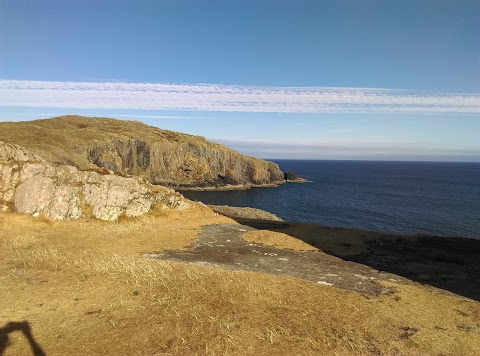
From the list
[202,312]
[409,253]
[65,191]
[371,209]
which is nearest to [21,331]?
[202,312]

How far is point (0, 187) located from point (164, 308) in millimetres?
26559

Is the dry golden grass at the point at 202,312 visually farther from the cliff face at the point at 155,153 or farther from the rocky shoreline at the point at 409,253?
the cliff face at the point at 155,153

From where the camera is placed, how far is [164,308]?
50.3 ft

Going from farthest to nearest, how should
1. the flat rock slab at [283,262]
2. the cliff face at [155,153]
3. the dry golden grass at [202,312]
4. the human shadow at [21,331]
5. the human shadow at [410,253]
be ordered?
1. the cliff face at [155,153]
2. the human shadow at [410,253]
3. the flat rock slab at [283,262]
4. the dry golden grass at [202,312]
5. the human shadow at [21,331]

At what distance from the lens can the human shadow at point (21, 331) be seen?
39.3 ft

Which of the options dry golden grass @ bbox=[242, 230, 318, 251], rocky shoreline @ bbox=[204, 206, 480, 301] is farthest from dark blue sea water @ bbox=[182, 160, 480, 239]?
dry golden grass @ bbox=[242, 230, 318, 251]

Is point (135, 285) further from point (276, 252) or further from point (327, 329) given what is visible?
point (276, 252)

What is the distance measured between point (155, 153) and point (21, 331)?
115454 mm

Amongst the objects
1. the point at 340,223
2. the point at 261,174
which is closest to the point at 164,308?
the point at 340,223

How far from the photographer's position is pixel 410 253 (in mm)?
28156

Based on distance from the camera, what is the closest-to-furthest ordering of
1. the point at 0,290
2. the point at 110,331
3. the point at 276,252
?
the point at 110,331 → the point at 0,290 → the point at 276,252

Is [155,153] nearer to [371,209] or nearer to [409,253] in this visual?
[371,209]

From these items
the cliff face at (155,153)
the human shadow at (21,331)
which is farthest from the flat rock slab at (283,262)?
the cliff face at (155,153)

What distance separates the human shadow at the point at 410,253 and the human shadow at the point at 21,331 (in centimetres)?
1992
